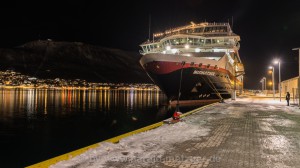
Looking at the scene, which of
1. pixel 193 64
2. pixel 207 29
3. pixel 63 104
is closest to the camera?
pixel 193 64

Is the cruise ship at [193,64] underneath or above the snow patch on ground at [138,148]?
above

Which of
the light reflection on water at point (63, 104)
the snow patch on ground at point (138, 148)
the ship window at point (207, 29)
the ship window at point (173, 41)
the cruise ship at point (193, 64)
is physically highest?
the ship window at point (207, 29)

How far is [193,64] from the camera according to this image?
1136 inches

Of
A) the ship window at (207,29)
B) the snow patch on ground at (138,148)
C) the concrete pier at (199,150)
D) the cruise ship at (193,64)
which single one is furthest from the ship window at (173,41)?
the concrete pier at (199,150)

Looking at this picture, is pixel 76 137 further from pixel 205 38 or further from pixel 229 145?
pixel 205 38

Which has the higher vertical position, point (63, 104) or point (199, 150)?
point (199, 150)

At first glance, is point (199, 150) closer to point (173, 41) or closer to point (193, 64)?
point (193, 64)

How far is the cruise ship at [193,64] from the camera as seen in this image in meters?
28.3

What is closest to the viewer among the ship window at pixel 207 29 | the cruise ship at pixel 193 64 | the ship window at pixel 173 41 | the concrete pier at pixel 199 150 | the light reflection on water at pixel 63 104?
the concrete pier at pixel 199 150

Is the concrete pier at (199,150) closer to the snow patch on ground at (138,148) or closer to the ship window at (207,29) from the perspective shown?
the snow patch on ground at (138,148)

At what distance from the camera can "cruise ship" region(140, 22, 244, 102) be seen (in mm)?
28328

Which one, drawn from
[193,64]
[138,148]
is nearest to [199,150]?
[138,148]

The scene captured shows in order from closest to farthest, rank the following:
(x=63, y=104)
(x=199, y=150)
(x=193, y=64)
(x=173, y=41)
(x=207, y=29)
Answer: (x=199, y=150), (x=193, y=64), (x=173, y=41), (x=207, y=29), (x=63, y=104)

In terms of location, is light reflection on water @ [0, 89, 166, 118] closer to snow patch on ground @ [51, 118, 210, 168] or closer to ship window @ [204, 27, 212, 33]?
ship window @ [204, 27, 212, 33]
